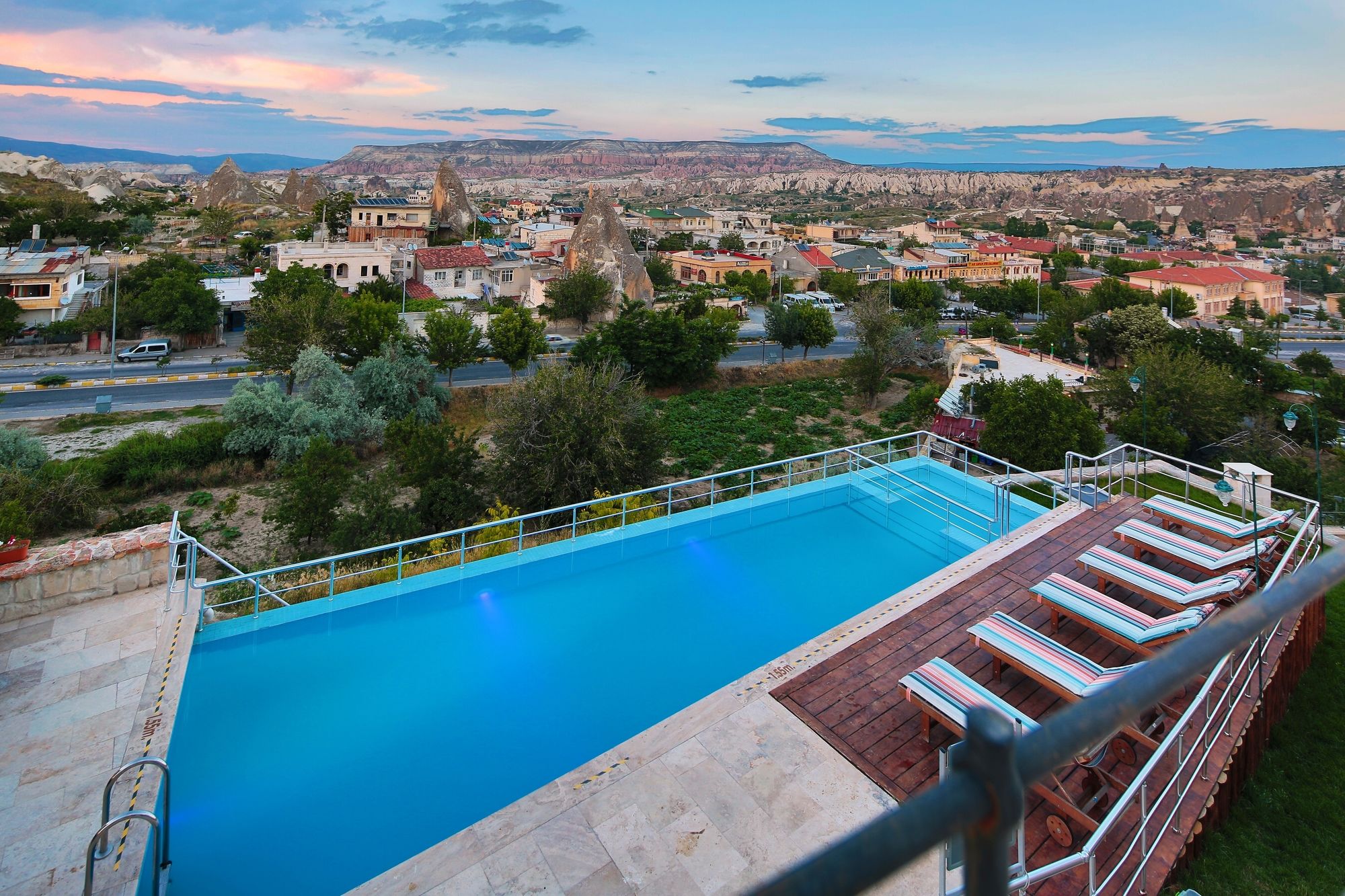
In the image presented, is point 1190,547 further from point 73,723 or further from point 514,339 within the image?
point 514,339

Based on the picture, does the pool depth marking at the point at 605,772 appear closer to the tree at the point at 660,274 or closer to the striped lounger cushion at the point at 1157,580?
the striped lounger cushion at the point at 1157,580

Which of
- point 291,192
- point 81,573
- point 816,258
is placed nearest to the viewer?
point 81,573

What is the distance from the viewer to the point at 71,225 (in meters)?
55.5

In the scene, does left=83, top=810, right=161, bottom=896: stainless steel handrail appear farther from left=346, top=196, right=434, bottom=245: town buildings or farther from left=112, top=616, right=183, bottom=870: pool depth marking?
left=346, top=196, right=434, bottom=245: town buildings

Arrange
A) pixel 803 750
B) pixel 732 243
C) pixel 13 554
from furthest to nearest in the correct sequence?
pixel 732 243, pixel 13 554, pixel 803 750

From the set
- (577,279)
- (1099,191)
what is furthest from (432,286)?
(1099,191)

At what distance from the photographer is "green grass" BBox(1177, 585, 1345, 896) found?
195 inches

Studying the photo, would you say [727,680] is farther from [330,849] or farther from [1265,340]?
[1265,340]

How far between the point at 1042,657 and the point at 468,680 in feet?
16.5

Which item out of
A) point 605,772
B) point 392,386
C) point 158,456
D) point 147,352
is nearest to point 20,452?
point 158,456

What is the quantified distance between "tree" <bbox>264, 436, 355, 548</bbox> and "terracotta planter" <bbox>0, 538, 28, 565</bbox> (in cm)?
907

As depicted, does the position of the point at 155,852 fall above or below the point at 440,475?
above

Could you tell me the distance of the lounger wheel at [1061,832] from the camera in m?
4.70

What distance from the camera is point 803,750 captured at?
5.79 m
